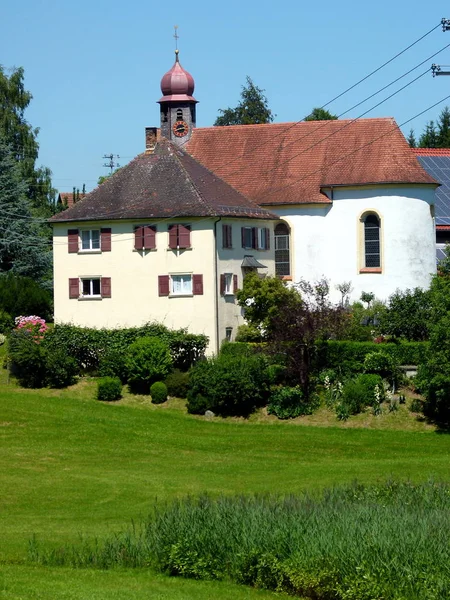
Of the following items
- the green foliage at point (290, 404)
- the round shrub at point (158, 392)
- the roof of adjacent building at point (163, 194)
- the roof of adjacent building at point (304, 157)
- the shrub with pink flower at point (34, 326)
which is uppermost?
the roof of adjacent building at point (304, 157)

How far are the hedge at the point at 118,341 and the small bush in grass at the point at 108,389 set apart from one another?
2.25 meters

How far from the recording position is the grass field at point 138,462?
73.7ft

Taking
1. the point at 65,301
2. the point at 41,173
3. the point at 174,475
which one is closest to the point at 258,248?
the point at 65,301

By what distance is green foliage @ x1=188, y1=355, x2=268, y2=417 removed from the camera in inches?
1866

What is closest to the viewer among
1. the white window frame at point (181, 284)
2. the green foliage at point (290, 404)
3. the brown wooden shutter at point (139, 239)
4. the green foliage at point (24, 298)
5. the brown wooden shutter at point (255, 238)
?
the green foliage at point (290, 404)

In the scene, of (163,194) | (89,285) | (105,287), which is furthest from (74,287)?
(163,194)

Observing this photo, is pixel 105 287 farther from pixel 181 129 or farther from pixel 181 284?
pixel 181 129

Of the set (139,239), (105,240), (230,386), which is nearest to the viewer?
(230,386)

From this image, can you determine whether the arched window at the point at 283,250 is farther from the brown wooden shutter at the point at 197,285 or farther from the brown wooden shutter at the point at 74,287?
the brown wooden shutter at the point at 74,287

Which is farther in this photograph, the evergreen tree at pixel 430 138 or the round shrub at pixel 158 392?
the evergreen tree at pixel 430 138

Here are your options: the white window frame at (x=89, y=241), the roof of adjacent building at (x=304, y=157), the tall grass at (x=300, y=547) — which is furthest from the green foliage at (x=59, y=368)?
the tall grass at (x=300, y=547)

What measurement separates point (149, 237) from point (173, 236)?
1216mm

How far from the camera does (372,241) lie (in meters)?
60.6

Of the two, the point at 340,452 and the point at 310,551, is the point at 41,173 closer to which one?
the point at 340,452
